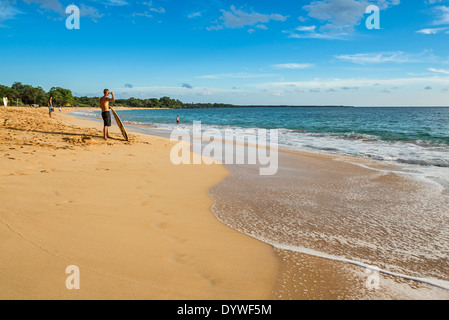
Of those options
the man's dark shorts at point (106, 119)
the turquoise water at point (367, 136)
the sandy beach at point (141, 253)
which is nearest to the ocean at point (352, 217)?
the sandy beach at point (141, 253)

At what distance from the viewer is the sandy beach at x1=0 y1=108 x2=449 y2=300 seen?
7.57 ft

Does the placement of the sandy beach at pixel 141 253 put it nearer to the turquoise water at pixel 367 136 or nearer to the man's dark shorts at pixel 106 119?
the man's dark shorts at pixel 106 119

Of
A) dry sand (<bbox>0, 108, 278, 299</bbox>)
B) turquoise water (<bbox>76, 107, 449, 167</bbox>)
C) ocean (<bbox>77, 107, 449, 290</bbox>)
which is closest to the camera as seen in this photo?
dry sand (<bbox>0, 108, 278, 299</bbox>)

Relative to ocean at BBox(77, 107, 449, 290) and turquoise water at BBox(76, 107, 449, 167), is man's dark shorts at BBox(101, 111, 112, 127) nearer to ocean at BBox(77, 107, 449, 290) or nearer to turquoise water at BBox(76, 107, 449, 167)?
ocean at BBox(77, 107, 449, 290)

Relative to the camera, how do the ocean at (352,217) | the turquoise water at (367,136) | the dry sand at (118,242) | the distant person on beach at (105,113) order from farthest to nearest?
the turquoise water at (367,136), the distant person on beach at (105,113), the ocean at (352,217), the dry sand at (118,242)

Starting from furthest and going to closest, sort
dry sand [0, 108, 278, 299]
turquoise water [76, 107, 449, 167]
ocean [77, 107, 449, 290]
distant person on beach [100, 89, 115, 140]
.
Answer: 1. turquoise water [76, 107, 449, 167]
2. distant person on beach [100, 89, 115, 140]
3. ocean [77, 107, 449, 290]
4. dry sand [0, 108, 278, 299]

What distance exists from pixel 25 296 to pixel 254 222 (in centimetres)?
275

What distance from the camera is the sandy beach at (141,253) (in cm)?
231

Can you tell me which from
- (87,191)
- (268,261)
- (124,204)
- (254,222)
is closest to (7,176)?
(87,191)

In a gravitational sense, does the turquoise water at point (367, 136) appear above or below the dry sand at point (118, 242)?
above

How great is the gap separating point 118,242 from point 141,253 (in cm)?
39

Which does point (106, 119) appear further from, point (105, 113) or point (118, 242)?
point (118, 242)

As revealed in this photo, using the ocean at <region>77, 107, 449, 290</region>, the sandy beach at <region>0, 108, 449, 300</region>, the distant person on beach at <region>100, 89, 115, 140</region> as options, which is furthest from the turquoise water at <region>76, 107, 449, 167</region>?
the distant person on beach at <region>100, 89, 115, 140</region>
